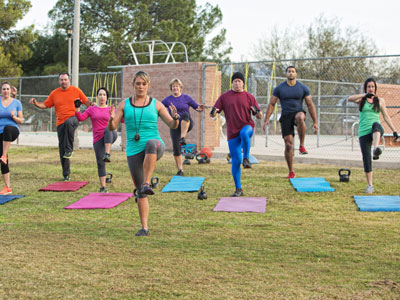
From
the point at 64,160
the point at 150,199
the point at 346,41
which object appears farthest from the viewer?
the point at 346,41

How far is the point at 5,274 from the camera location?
4836 millimetres

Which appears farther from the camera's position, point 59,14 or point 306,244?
point 59,14

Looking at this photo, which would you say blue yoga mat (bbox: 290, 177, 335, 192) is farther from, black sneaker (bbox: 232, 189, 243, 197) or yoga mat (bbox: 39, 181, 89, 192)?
yoga mat (bbox: 39, 181, 89, 192)

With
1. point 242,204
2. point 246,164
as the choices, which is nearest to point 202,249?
point 242,204

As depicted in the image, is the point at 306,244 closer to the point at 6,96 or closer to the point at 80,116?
the point at 80,116

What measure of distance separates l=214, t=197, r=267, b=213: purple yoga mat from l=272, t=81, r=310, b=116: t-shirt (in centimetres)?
239

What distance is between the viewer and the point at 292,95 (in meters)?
10.7

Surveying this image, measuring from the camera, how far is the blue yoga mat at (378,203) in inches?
317

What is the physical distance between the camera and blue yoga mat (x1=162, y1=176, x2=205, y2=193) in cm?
1012

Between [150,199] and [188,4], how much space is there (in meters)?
35.3

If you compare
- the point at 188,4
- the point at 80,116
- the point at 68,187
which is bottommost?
the point at 68,187

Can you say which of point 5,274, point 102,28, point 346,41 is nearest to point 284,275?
point 5,274

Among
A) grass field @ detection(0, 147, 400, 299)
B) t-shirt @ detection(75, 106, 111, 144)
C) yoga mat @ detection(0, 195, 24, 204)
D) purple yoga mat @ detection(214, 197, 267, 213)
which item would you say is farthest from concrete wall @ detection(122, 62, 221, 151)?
yoga mat @ detection(0, 195, 24, 204)

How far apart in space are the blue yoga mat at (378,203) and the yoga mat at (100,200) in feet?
12.1
